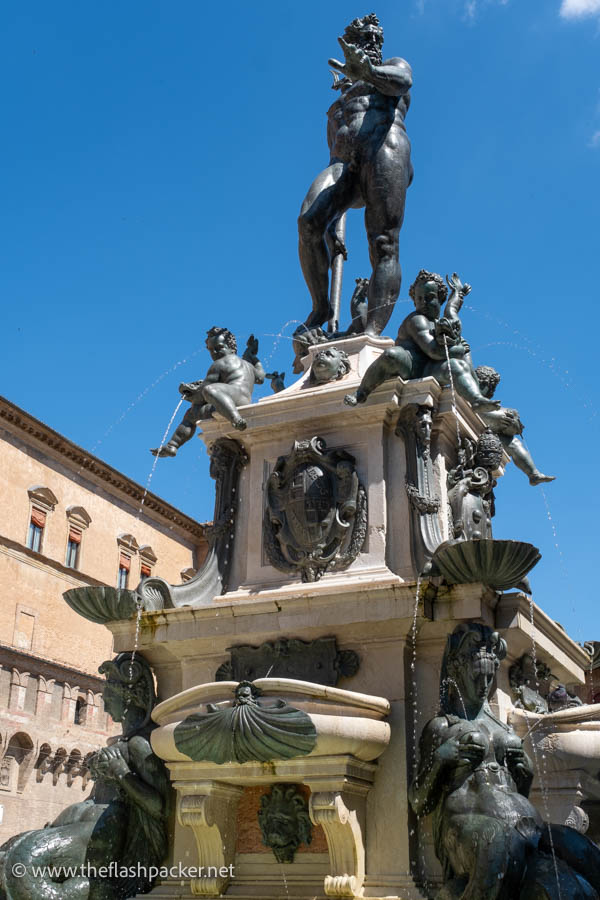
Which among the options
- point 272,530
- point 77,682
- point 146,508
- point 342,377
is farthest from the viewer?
point 146,508

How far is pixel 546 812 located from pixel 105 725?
3377cm

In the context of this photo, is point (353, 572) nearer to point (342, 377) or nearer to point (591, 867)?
point (342, 377)

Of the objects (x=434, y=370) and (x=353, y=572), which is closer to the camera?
(x=353, y=572)

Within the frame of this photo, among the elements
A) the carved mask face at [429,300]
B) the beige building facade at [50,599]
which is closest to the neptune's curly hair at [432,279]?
the carved mask face at [429,300]

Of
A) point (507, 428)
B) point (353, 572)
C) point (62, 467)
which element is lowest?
point (353, 572)

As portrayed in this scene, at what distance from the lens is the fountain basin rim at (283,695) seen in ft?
19.6

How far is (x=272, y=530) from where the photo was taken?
7.55 m

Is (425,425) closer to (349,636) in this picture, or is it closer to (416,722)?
(349,636)

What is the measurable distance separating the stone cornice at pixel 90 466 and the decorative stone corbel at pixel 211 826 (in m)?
31.1

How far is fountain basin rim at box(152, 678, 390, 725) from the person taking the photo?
5.98 metres

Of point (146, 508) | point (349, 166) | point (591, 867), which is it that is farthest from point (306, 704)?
point (146, 508)

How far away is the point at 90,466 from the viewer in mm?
40625

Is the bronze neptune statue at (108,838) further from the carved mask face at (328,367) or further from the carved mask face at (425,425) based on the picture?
the carved mask face at (328,367)

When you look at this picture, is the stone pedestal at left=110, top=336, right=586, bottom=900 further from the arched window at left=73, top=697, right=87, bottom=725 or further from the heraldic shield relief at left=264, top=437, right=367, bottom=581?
the arched window at left=73, top=697, right=87, bottom=725
